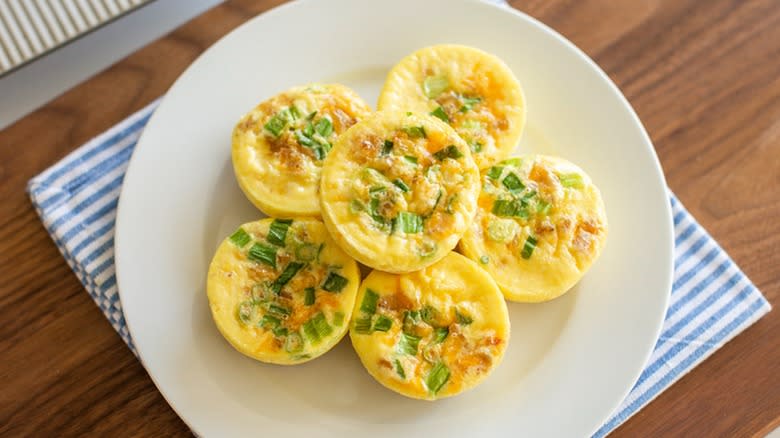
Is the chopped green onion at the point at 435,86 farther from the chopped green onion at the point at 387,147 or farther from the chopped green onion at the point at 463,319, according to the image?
the chopped green onion at the point at 463,319

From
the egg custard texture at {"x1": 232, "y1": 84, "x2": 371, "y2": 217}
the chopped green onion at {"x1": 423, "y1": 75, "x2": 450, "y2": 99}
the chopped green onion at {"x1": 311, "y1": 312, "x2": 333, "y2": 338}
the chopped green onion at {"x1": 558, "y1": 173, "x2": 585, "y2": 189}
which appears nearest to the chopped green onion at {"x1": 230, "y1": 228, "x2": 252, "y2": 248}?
the egg custard texture at {"x1": 232, "y1": 84, "x2": 371, "y2": 217}

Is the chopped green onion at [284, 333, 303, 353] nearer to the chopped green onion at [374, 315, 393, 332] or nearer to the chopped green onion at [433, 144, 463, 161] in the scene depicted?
the chopped green onion at [374, 315, 393, 332]

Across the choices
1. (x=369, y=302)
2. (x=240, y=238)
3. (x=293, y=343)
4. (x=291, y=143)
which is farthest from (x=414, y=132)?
(x=293, y=343)

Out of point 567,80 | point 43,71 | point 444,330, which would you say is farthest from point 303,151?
point 43,71

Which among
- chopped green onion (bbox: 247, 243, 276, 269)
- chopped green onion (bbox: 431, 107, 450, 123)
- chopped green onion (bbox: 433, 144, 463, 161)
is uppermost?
chopped green onion (bbox: 433, 144, 463, 161)

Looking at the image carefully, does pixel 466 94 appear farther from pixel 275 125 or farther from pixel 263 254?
pixel 263 254

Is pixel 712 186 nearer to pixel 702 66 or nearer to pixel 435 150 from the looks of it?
pixel 702 66
